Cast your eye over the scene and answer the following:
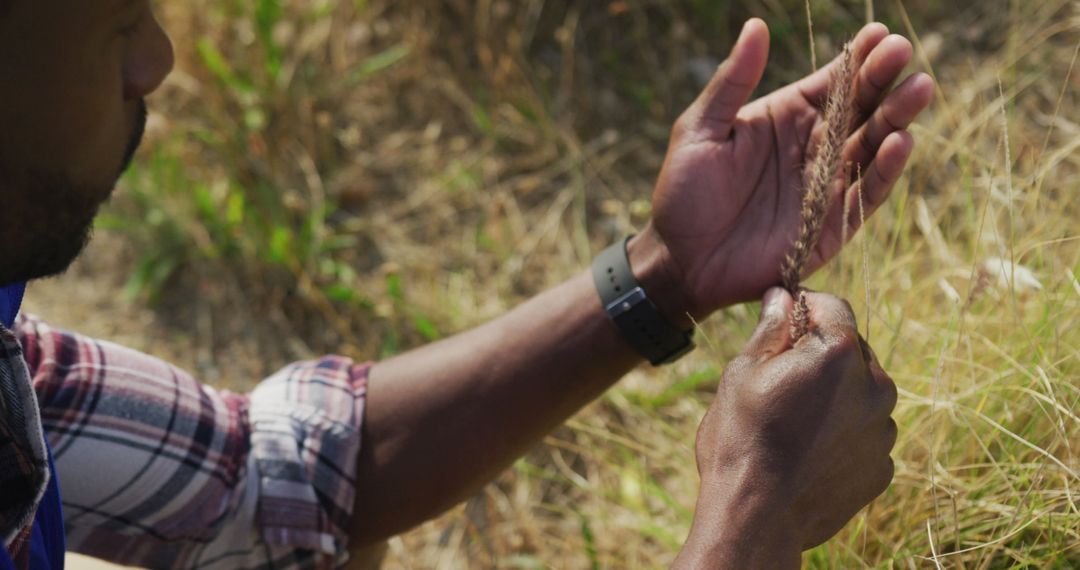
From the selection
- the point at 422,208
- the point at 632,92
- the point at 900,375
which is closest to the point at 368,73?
the point at 422,208

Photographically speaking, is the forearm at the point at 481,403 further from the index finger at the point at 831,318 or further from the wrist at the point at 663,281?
the index finger at the point at 831,318

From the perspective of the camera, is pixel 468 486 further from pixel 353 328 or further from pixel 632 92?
pixel 632 92

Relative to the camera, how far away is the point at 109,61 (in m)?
1.22

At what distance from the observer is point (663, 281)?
167 cm

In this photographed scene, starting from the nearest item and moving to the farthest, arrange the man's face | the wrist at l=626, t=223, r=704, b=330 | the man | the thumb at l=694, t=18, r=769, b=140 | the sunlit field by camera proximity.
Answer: the man's face → the man → the thumb at l=694, t=18, r=769, b=140 → the wrist at l=626, t=223, r=704, b=330 → the sunlit field

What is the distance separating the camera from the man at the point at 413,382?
124 cm

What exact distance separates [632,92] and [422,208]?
2.37 ft

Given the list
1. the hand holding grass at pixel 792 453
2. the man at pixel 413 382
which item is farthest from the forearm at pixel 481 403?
the hand holding grass at pixel 792 453

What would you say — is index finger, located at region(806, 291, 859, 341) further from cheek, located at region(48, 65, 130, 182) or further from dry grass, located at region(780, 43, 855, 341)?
cheek, located at region(48, 65, 130, 182)

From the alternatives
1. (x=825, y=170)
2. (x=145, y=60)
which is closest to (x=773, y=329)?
(x=825, y=170)

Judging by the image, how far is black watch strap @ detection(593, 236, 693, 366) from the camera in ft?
5.46

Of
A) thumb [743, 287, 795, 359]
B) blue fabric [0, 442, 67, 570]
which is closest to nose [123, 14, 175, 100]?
blue fabric [0, 442, 67, 570]

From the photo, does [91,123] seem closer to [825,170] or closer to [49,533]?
[49,533]

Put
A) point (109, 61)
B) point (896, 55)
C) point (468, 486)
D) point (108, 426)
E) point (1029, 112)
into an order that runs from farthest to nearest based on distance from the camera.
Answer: point (1029, 112)
point (468, 486)
point (108, 426)
point (896, 55)
point (109, 61)
